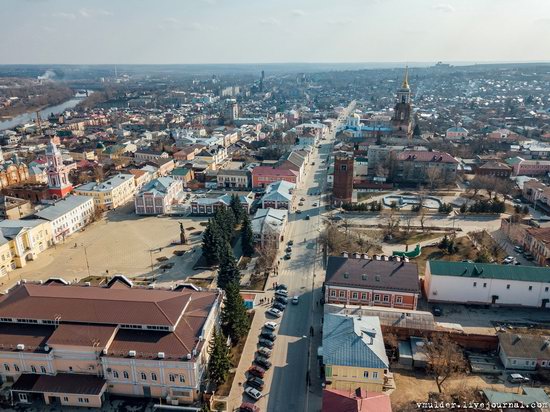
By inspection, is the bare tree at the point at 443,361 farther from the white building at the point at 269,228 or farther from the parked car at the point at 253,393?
the white building at the point at 269,228

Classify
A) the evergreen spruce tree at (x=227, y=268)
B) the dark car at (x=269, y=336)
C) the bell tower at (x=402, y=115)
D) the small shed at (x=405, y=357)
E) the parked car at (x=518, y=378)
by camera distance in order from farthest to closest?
the bell tower at (x=402, y=115) < the evergreen spruce tree at (x=227, y=268) < the dark car at (x=269, y=336) < the small shed at (x=405, y=357) < the parked car at (x=518, y=378)

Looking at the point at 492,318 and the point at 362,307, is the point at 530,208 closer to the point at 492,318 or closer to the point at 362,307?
the point at 492,318

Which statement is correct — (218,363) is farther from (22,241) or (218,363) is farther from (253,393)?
(22,241)

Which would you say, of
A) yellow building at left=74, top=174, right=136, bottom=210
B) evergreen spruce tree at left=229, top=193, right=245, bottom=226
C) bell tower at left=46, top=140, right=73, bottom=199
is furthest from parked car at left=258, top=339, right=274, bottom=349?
bell tower at left=46, top=140, right=73, bottom=199

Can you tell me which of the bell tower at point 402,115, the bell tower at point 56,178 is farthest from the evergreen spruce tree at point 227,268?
the bell tower at point 402,115

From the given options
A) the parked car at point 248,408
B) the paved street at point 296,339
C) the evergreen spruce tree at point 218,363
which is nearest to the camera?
the parked car at point 248,408

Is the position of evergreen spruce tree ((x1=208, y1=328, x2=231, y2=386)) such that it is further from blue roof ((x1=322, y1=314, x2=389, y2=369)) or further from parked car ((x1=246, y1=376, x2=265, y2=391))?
blue roof ((x1=322, y1=314, x2=389, y2=369))
